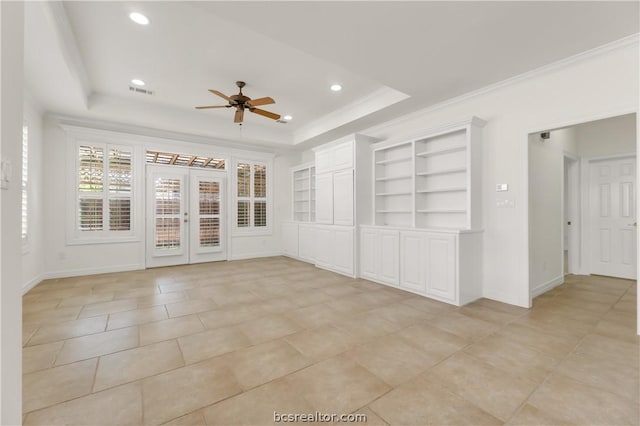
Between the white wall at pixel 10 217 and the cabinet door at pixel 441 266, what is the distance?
3864 millimetres

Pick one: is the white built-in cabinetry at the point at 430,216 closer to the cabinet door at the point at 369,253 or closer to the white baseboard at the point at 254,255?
the cabinet door at the point at 369,253

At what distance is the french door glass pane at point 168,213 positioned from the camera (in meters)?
6.08

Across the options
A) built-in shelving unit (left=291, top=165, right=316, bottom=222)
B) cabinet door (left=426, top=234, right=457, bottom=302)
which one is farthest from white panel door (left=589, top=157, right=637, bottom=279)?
built-in shelving unit (left=291, top=165, right=316, bottom=222)

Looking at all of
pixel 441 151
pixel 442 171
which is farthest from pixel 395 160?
pixel 442 171

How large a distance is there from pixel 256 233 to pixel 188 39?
4.83 meters

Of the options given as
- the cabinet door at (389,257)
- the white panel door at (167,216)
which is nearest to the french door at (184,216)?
the white panel door at (167,216)

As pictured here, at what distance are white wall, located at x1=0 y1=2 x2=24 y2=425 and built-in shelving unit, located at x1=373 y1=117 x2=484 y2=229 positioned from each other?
4146 millimetres

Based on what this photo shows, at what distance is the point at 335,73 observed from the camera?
399cm

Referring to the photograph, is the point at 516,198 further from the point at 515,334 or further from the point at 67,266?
the point at 67,266

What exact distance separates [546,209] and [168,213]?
700 centimetres

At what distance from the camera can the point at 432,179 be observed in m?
4.52

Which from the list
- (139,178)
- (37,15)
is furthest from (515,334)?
(139,178)

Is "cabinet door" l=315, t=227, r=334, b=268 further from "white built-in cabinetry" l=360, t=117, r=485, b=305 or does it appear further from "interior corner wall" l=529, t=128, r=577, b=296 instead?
"interior corner wall" l=529, t=128, r=577, b=296

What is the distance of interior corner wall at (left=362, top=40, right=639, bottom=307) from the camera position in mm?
2903
